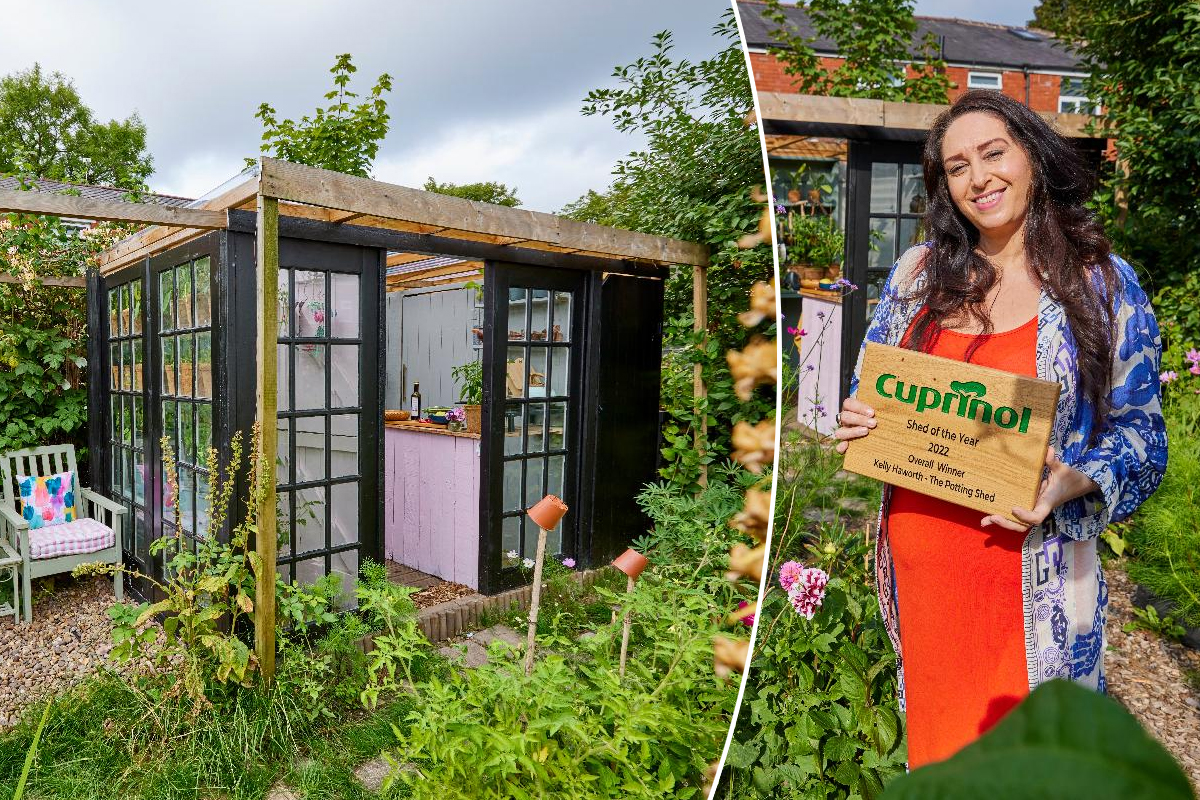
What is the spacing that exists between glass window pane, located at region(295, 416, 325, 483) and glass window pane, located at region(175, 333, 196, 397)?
7.2 inches

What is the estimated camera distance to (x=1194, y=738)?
223cm

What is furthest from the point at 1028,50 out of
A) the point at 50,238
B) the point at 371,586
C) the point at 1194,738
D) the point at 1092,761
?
the point at 1194,738

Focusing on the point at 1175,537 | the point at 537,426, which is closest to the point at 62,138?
the point at 537,426

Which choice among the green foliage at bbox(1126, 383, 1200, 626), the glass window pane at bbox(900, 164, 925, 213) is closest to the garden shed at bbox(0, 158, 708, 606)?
the glass window pane at bbox(900, 164, 925, 213)

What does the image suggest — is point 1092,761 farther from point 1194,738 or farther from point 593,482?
point 1194,738

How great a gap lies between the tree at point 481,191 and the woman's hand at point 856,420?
13.6 inches

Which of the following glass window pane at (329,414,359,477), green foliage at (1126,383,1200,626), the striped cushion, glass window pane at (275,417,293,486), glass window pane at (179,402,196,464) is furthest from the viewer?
green foliage at (1126,383,1200,626)

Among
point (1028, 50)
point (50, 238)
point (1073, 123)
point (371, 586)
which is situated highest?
point (1028, 50)

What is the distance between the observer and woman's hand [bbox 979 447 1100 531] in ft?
2.19

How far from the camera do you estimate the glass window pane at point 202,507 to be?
1.57 metres

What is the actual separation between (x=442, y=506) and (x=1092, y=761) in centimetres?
90

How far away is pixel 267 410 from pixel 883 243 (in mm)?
810

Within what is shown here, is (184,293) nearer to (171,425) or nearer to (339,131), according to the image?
(171,425)

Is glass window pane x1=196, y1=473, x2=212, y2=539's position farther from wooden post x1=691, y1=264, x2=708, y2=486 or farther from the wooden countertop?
wooden post x1=691, y1=264, x2=708, y2=486
